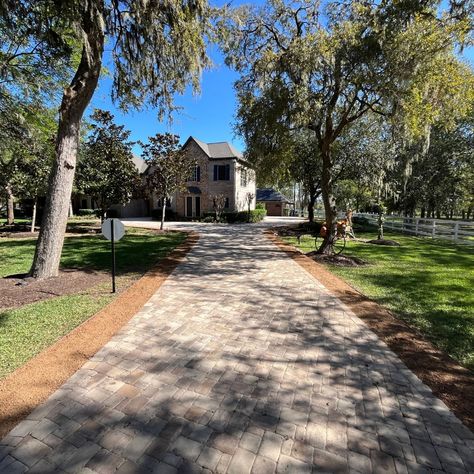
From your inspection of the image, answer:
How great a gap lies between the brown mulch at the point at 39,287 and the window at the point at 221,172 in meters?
22.1

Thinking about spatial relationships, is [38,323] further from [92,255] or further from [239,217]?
[239,217]

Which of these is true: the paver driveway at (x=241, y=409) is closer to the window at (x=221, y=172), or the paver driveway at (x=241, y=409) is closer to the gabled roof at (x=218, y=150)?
the window at (x=221, y=172)

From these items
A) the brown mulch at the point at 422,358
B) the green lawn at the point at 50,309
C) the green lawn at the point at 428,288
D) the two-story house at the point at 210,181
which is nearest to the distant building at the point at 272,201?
the two-story house at the point at 210,181

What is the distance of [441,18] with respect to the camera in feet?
26.3

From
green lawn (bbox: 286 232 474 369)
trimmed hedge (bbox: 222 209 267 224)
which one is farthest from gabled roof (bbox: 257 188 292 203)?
green lawn (bbox: 286 232 474 369)

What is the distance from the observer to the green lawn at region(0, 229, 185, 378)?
3785 millimetres

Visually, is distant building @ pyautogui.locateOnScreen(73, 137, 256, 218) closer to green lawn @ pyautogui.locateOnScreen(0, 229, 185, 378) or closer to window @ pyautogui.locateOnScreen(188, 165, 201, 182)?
window @ pyautogui.locateOnScreen(188, 165, 201, 182)

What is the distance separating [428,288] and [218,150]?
25416 millimetres

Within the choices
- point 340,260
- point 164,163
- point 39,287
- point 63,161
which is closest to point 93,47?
point 63,161

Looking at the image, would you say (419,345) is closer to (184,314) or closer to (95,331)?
(184,314)

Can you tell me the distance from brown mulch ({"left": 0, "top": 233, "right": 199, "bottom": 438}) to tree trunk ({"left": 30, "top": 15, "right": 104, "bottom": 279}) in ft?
7.16

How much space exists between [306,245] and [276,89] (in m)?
6.87

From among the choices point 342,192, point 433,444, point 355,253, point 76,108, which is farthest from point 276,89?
point 342,192

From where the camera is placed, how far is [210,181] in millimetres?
28734
